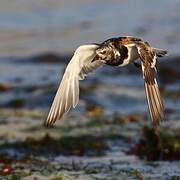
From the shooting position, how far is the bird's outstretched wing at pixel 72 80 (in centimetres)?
716

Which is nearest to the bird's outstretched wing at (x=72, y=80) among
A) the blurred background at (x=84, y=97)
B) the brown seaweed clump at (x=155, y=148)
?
the blurred background at (x=84, y=97)

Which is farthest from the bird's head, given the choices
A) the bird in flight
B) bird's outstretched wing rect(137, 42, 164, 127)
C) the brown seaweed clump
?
the brown seaweed clump

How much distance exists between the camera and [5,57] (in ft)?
51.9

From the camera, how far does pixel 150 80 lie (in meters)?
6.88

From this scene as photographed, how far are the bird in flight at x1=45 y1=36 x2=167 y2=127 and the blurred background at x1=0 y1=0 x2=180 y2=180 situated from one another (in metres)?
0.61

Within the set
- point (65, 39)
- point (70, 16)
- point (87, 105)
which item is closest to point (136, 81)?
point (87, 105)

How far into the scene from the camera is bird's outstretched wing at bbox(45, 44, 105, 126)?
7156mm

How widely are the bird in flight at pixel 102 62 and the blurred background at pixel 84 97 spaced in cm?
61

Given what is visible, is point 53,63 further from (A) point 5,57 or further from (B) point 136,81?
(B) point 136,81

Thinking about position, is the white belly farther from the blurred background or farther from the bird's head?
the blurred background

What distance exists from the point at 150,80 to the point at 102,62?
827 millimetres

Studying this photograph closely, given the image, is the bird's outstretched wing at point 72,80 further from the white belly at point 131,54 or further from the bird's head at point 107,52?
the white belly at point 131,54

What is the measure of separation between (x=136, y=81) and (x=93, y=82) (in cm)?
68

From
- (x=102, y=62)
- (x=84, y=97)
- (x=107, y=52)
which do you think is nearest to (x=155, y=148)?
(x=102, y=62)
